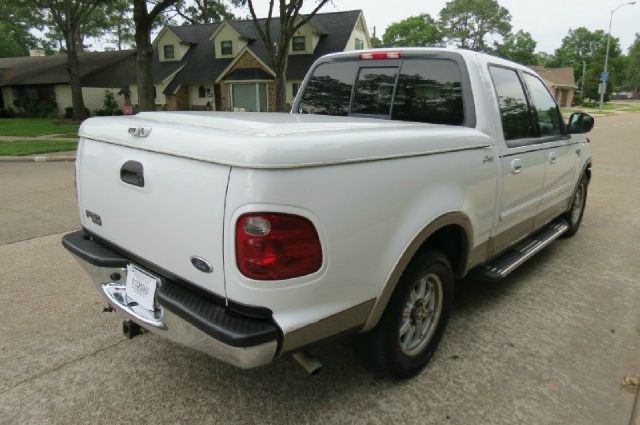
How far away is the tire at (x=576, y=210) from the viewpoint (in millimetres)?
5422

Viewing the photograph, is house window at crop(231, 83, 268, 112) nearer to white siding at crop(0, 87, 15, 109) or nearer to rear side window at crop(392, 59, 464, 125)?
white siding at crop(0, 87, 15, 109)

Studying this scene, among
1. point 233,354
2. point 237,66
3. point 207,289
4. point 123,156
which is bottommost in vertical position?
point 233,354

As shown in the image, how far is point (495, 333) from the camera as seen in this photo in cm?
344

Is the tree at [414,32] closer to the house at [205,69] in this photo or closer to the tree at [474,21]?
the tree at [474,21]

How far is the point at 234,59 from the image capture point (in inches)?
1222

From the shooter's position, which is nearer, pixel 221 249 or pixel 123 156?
pixel 221 249

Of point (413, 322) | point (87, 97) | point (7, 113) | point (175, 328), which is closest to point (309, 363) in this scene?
point (175, 328)

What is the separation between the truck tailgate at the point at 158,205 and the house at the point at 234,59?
89.8 feet

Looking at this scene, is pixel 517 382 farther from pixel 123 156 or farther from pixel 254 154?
pixel 123 156

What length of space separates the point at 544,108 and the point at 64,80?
35759 millimetres

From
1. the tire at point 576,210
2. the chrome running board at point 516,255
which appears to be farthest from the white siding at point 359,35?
the chrome running board at point 516,255

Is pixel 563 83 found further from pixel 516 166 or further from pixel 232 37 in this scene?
pixel 516 166

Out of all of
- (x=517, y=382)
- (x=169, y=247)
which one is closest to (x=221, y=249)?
(x=169, y=247)

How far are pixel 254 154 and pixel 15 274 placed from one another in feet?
12.0
